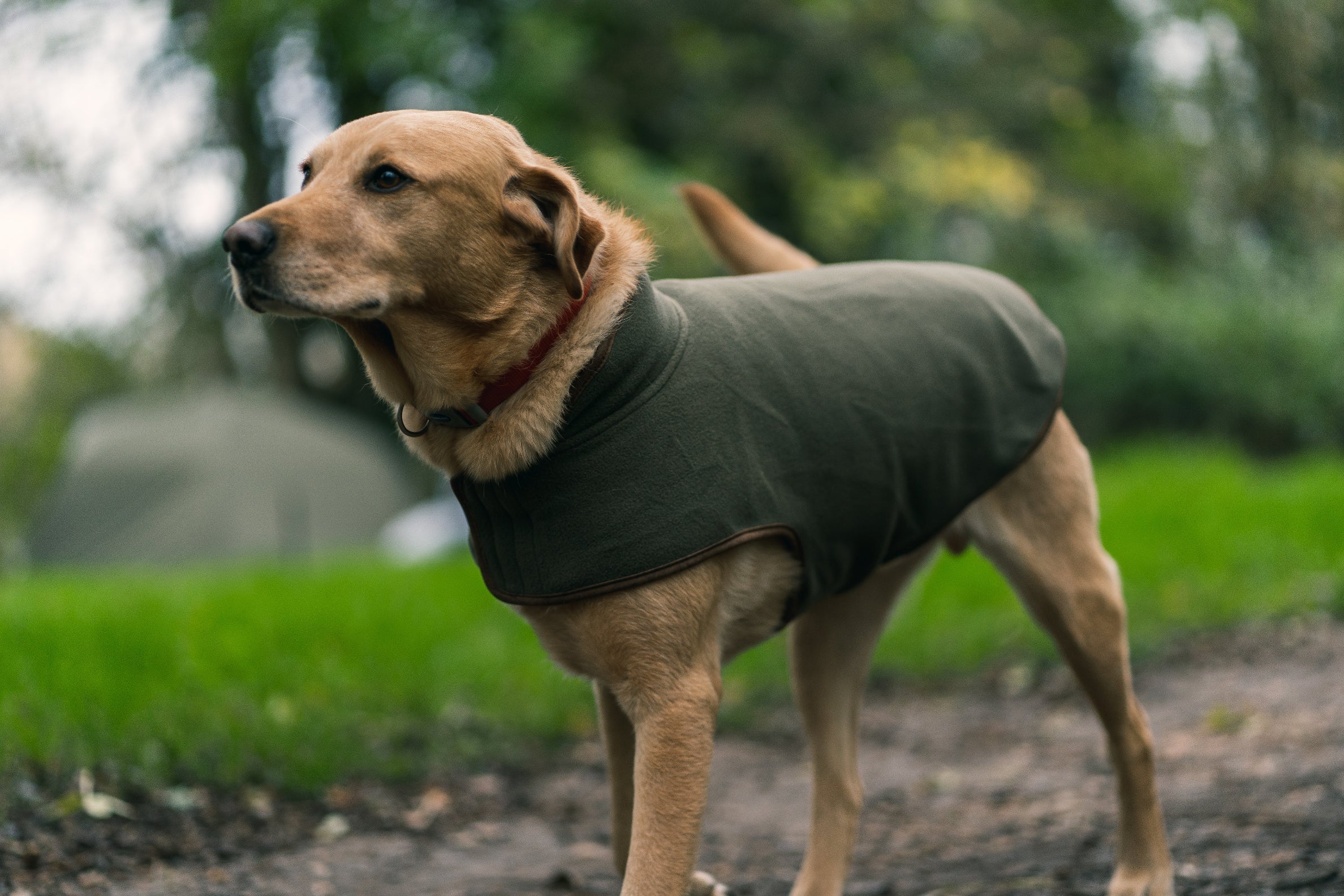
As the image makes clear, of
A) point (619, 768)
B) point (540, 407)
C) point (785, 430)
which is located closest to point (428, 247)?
point (540, 407)

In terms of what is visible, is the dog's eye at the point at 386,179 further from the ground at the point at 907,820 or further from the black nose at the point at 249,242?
the ground at the point at 907,820

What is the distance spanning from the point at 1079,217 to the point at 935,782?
1217cm

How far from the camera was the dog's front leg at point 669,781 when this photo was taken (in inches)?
95.2

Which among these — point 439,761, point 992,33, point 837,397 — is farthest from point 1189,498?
point 992,33

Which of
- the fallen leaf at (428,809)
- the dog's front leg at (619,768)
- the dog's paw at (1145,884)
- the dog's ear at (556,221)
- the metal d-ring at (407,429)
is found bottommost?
the fallen leaf at (428,809)

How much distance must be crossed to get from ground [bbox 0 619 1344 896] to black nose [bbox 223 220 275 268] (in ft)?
6.38

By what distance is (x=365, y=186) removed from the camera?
97.2 inches

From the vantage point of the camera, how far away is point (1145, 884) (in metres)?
3.22

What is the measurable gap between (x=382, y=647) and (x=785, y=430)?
134 inches

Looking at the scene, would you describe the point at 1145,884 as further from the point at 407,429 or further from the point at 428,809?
the point at 428,809

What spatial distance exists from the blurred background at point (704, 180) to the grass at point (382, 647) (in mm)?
1386

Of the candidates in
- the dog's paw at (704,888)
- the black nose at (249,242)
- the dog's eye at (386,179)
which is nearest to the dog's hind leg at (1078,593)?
the dog's paw at (704,888)

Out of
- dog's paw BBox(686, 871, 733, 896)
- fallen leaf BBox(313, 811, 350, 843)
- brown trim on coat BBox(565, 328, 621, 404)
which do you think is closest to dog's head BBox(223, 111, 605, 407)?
brown trim on coat BBox(565, 328, 621, 404)

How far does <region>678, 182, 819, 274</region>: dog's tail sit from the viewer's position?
3.65 metres
